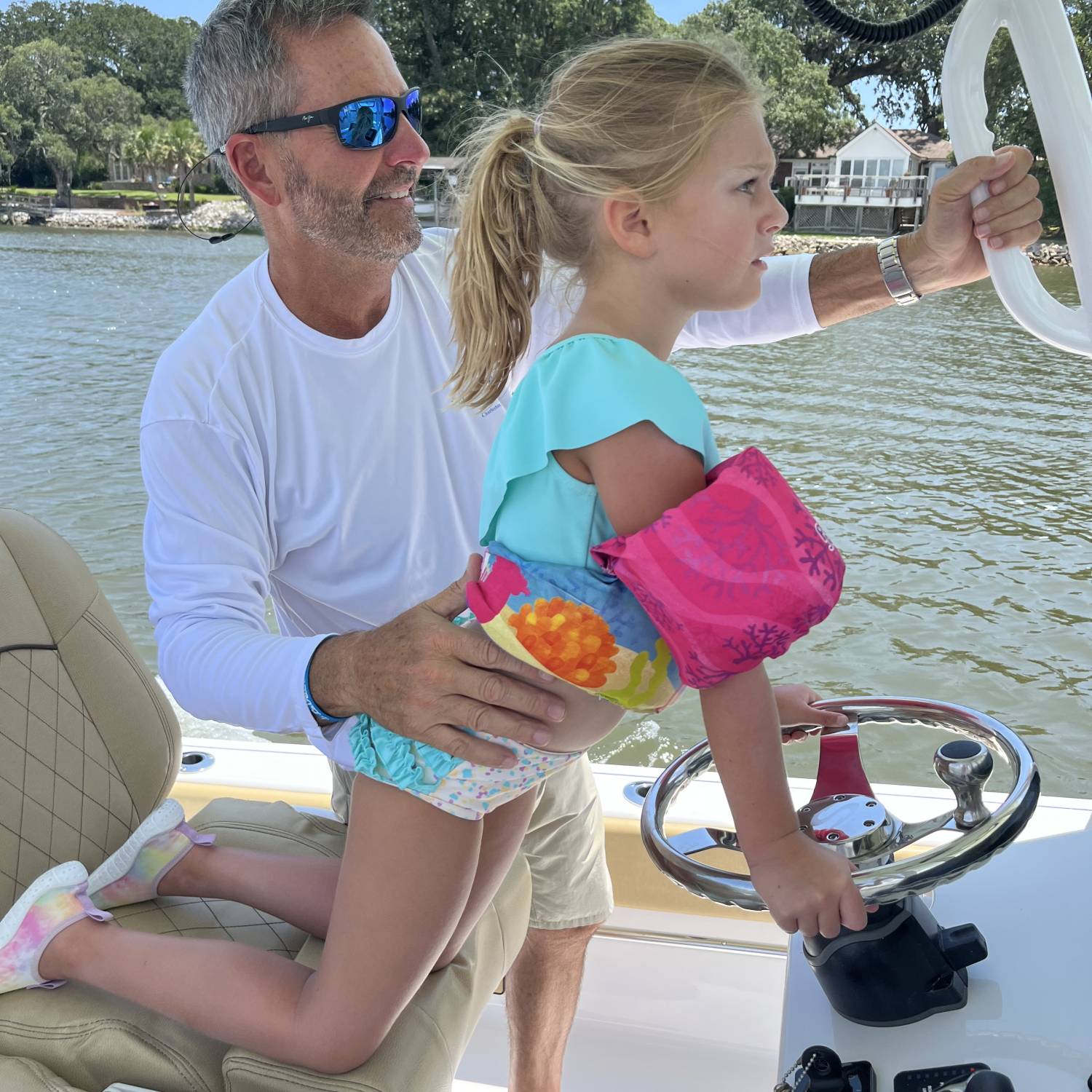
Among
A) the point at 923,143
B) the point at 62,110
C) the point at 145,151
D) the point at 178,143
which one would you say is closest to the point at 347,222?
the point at 923,143

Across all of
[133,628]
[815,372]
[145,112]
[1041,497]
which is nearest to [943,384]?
[815,372]

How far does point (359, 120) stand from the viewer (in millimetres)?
1559

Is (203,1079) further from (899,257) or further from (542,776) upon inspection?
(899,257)

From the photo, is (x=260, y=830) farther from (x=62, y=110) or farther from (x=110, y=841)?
(x=62, y=110)

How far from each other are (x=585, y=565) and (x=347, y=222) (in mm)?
761

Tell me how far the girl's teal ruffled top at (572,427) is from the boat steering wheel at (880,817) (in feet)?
0.87

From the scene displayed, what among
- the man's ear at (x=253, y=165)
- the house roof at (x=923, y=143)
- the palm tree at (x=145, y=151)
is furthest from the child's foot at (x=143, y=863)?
the palm tree at (x=145, y=151)

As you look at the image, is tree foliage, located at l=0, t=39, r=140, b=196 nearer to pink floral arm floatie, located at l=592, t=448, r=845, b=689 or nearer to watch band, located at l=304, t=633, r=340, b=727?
watch band, located at l=304, t=633, r=340, b=727

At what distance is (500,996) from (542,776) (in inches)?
41.7

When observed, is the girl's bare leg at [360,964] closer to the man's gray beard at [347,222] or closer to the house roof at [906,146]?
the man's gray beard at [347,222]

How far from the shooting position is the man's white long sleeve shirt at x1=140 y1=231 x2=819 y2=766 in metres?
1.37

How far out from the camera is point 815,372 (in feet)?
39.1

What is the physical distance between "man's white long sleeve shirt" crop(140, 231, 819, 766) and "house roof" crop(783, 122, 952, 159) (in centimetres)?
3066

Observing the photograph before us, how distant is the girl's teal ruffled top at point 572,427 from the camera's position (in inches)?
38.1
